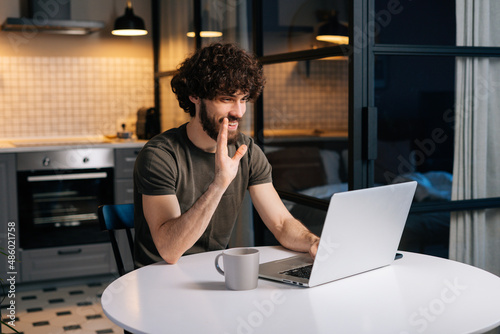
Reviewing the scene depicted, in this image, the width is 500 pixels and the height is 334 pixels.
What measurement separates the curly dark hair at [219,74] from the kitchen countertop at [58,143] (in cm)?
194

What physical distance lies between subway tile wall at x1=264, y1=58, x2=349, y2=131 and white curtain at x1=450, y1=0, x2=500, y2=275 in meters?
0.49

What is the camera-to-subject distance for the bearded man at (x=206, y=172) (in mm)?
1721

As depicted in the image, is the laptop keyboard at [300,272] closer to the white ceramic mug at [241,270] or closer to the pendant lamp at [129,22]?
the white ceramic mug at [241,270]

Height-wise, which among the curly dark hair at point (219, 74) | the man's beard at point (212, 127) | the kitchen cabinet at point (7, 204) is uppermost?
the curly dark hair at point (219, 74)

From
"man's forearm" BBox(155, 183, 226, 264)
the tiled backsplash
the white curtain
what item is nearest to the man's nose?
"man's forearm" BBox(155, 183, 226, 264)

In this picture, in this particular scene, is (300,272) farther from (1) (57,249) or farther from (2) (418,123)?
(1) (57,249)

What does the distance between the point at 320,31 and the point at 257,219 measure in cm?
100

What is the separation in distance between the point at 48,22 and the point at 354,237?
343 centimetres

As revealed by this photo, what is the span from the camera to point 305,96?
2977 mm

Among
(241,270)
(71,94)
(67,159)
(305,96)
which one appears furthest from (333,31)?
(71,94)

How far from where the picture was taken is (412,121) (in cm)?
244

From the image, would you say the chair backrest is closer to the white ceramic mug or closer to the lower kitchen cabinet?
the white ceramic mug

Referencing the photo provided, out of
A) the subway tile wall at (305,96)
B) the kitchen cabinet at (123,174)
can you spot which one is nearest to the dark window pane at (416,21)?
the subway tile wall at (305,96)

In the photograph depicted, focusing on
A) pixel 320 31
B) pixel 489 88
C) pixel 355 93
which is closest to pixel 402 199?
pixel 355 93
